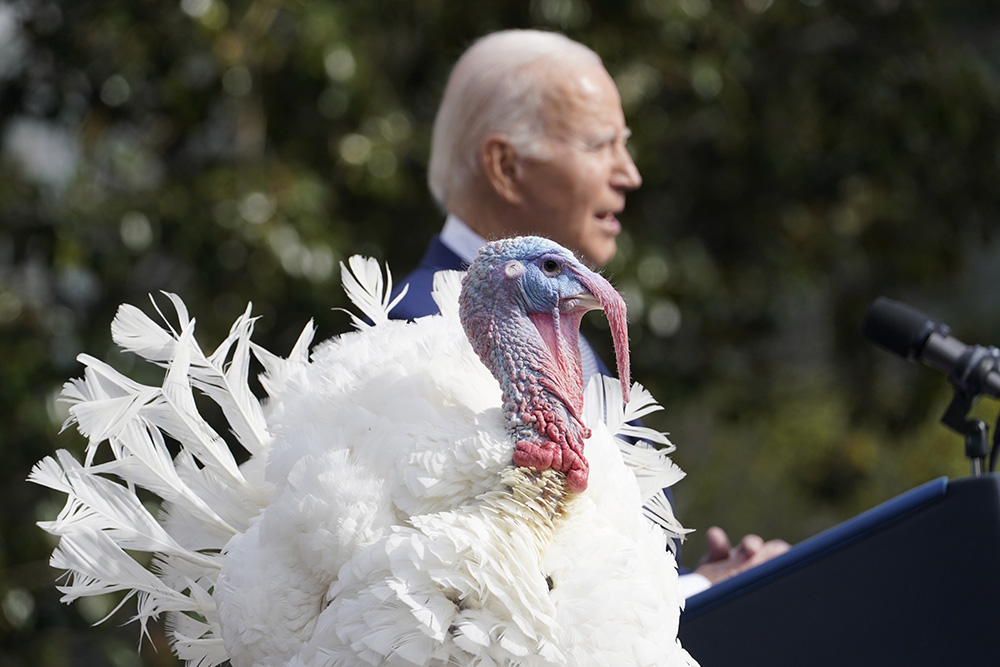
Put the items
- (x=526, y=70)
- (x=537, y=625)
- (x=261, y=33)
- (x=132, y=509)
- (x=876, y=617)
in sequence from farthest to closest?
(x=261, y=33), (x=526, y=70), (x=132, y=509), (x=876, y=617), (x=537, y=625)

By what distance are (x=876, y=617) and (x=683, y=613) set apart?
323 millimetres

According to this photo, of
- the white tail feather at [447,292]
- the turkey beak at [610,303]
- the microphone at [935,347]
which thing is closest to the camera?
the turkey beak at [610,303]

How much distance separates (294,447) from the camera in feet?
5.45

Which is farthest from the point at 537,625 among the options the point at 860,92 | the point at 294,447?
the point at 860,92

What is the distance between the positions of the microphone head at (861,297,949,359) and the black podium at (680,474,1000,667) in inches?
24.1

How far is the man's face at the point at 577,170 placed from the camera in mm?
2465

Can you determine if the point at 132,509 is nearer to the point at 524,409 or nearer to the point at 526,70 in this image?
the point at 524,409

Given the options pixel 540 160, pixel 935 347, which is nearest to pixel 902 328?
pixel 935 347

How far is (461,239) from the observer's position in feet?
8.09

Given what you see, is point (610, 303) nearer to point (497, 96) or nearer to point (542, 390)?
point (542, 390)

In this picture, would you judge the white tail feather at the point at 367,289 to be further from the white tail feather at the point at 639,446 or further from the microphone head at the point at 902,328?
the microphone head at the point at 902,328

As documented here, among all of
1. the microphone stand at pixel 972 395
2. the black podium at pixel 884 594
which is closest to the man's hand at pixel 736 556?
Answer: the microphone stand at pixel 972 395

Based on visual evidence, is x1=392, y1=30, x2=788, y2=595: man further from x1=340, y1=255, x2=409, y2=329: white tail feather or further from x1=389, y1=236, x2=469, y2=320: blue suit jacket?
x1=340, y1=255, x2=409, y2=329: white tail feather

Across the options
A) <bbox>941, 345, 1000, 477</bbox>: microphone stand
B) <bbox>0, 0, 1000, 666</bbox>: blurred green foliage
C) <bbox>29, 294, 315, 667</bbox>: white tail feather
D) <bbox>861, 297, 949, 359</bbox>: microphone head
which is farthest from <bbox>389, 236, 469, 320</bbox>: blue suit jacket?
<bbox>0, 0, 1000, 666</bbox>: blurred green foliage
